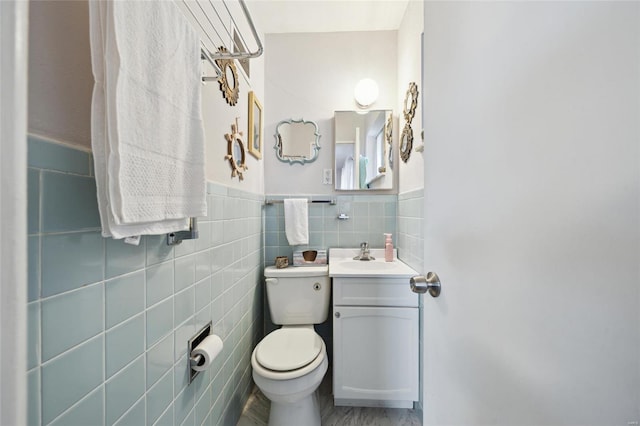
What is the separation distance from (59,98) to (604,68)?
80 centimetres

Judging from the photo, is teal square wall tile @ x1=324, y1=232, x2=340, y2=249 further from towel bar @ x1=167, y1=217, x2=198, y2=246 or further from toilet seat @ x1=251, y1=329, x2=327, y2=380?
towel bar @ x1=167, y1=217, x2=198, y2=246

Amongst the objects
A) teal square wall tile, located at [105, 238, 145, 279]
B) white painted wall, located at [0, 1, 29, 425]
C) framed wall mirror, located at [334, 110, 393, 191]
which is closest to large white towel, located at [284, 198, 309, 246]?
framed wall mirror, located at [334, 110, 393, 191]

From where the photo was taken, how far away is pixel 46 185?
404mm

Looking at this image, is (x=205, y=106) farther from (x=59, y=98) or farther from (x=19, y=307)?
(x=19, y=307)

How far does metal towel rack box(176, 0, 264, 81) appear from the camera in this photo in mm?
793

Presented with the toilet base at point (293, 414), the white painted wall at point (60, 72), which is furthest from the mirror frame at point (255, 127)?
the toilet base at point (293, 414)

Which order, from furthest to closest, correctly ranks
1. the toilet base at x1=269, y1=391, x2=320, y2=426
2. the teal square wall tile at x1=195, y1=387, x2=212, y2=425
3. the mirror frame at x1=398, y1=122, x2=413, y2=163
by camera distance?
the mirror frame at x1=398, y1=122, x2=413, y2=163 < the toilet base at x1=269, y1=391, x2=320, y2=426 < the teal square wall tile at x1=195, y1=387, x2=212, y2=425

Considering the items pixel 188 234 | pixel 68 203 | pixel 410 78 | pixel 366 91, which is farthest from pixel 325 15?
pixel 68 203

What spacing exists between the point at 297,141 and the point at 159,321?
1512 millimetres

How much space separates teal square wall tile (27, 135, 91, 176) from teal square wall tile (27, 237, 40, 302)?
12cm

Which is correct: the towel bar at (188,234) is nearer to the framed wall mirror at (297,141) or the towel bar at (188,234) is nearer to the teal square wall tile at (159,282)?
the teal square wall tile at (159,282)

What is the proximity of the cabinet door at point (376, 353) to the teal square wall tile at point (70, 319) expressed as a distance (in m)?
1.11

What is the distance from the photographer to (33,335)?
382 millimetres

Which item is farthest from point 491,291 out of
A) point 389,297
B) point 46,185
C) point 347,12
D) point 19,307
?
point 347,12
